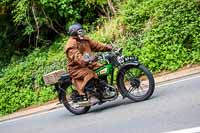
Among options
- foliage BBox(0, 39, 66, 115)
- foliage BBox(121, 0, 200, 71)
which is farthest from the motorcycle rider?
foliage BBox(0, 39, 66, 115)

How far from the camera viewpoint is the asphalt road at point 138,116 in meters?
8.20

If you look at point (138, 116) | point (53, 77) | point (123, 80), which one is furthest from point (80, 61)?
point (138, 116)

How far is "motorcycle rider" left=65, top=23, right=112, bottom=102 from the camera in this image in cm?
1031

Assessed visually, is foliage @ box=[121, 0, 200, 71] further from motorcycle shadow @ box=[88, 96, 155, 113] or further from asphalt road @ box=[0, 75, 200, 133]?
motorcycle shadow @ box=[88, 96, 155, 113]

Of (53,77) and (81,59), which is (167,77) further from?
(81,59)

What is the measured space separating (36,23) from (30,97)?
4445 mm

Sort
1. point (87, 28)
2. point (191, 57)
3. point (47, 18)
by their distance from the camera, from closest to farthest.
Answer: point (191, 57)
point (87, 28)
point (47, 18)

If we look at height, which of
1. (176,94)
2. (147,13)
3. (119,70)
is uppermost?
(147,13)

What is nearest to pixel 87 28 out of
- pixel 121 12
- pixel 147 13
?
pixel 121 12

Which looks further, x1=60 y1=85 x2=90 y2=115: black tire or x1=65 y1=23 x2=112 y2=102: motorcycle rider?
x1=60 y1=85 x2=90 y2=115: black tire

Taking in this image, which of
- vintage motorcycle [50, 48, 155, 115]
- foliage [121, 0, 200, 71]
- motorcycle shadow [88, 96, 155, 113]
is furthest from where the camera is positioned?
foliage [121, 0, 200, 71]

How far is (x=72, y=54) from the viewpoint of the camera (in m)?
10.4

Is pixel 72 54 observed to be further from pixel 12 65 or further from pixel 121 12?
pixel 12 65

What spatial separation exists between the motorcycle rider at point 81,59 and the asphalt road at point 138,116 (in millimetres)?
657
